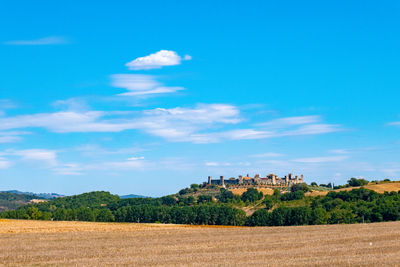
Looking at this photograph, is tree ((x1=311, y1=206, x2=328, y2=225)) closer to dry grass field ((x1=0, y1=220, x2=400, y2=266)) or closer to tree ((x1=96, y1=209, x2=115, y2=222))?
tree ((x1=96, y1=209, x2=115, y2=222))

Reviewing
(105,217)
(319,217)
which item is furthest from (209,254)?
(105,217)

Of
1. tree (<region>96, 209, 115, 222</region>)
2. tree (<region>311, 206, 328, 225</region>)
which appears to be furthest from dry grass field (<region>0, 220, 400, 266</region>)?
tree (<region>96, 209, 115, 222</region>)

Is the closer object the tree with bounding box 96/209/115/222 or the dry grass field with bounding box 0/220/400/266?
the dry grass field with bounding box 0/220/400/266

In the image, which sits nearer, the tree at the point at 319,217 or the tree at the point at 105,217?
the tree at the point at 319,217

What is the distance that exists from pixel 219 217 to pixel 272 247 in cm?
12467

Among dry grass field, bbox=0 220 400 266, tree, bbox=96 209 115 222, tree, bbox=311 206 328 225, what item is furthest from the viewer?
tree, bbox=96 209 115 222

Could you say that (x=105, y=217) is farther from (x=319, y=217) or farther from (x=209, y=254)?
(x=209, y=254)

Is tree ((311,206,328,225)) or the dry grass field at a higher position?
tree ((311,206,328,225))

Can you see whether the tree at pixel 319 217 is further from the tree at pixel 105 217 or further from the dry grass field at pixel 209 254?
the dry grass field at pixel 209 254

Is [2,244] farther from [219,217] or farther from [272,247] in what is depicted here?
[219,217]

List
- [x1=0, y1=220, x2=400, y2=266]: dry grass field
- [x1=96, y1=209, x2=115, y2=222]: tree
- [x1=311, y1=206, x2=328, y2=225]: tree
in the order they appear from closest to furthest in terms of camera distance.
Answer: [x1=0, y1=220, x2=400, y2=266]: dry grass field → [x1=311, y1=206, x2=328, y2=225]: tree → [x1=96, y1=209, x2=115, y2=222]: tree

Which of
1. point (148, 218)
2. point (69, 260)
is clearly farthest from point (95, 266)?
point (148, 218)

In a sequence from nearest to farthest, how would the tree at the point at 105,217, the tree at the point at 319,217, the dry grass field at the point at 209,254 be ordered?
the dry grass field at the point at 209,254, the tree at the point at 319,217, the tree at the point at 105,217

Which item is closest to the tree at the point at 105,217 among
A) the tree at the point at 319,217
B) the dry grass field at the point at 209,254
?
the tree at the point at 319,217
